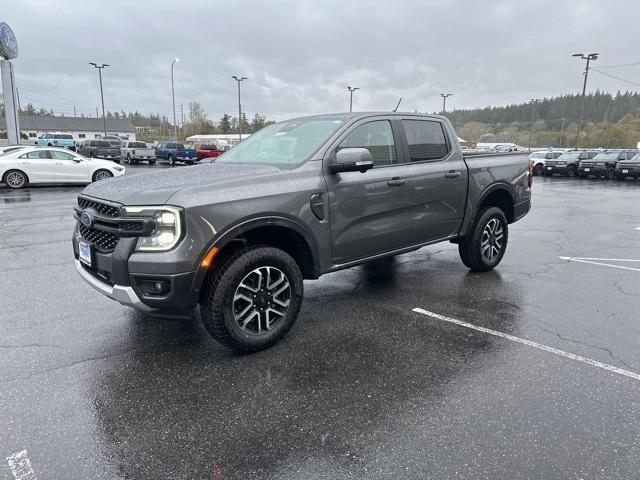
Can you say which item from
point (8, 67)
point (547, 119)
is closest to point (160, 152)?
point (8, 67)

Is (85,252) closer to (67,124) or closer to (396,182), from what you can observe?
(396,182)

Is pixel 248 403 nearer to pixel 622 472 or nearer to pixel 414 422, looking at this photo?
pixel 414 422

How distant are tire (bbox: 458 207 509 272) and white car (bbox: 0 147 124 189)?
13.9 meters

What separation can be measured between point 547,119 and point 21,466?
131 m

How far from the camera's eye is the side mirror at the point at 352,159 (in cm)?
382

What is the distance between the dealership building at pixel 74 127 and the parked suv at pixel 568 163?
88.2 metres

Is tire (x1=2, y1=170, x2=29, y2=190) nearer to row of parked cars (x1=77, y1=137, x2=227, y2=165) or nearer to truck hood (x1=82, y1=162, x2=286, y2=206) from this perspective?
truck hood (x1=82, y1=162, x2=286, y2=206)

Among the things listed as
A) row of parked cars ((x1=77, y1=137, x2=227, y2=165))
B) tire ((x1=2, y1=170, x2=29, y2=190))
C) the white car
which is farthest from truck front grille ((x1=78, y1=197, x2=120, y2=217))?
row of parked cars ((x1=77, y1=137, x2=227, y2=165))

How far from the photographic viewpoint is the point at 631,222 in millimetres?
10664

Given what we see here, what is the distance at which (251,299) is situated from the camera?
357 cm

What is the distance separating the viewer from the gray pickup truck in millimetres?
3178

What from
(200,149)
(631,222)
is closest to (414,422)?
(631,222)

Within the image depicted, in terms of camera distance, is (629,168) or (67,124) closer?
(629,168)

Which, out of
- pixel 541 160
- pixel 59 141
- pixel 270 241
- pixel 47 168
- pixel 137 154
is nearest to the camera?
pixel 270 241
